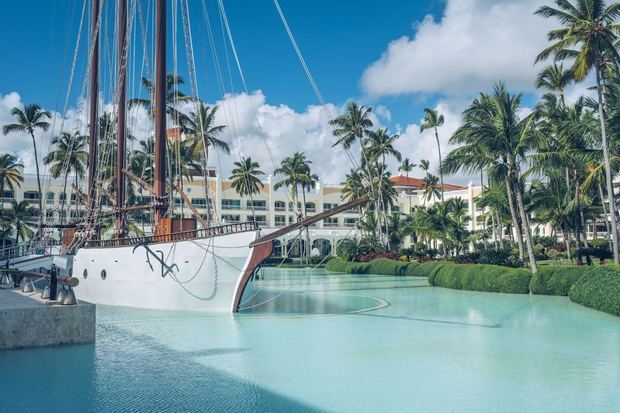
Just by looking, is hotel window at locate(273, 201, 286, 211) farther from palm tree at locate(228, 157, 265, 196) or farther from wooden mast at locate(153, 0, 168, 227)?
wooden mast at locate(153, 0, 168, 227)

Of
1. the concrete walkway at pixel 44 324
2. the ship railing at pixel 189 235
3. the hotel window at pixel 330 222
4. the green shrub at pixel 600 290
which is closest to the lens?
the concrete walkway at pixel 44 324

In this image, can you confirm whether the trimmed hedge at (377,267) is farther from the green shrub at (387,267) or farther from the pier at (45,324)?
the pier at (45,324)

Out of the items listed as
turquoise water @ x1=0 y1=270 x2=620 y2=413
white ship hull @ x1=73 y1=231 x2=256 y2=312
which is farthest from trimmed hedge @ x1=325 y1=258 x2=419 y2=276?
white ship hull @ x1=73 y1=231 x2=256 y2=312

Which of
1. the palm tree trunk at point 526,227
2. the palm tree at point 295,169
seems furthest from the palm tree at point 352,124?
the palm tree trunk at point 526,227

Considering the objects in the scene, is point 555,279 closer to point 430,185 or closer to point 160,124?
point 160,124

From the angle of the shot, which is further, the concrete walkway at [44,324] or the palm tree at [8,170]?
the palm tree at [8,170]

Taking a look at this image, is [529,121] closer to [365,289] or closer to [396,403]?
[365,289]

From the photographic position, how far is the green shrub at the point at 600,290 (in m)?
23.1

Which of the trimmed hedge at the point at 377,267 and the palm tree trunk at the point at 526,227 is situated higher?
the palm tree trunk at the point at 526,227

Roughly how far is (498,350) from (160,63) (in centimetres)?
2056

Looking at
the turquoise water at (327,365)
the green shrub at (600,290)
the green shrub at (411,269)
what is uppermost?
the green shrub at (411,269)

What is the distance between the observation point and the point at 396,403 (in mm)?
10656

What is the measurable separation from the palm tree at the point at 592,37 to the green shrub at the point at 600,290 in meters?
4.34

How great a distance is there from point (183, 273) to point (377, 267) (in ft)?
114
